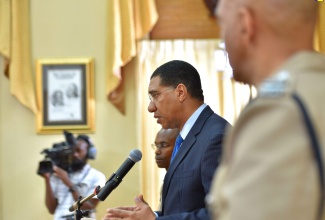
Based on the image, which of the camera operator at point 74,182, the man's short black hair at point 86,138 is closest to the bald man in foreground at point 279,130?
the camera operator at point 74,182

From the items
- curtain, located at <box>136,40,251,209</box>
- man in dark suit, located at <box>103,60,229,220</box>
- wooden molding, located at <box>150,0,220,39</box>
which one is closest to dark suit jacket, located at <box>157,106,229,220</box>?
man in dark suit, located at <box>103,60,229,220</box>

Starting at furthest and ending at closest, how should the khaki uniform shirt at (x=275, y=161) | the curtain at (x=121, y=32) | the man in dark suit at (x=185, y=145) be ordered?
the curtain at (x=121, y=32) → the man in dark suit at (x=185, y=145) → the khaki uniform shirt at (x=275, y=161)

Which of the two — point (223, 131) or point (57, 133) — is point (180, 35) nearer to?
point (57, 133)

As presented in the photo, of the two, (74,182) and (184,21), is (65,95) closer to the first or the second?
(74,182)

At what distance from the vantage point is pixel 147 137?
7.45m

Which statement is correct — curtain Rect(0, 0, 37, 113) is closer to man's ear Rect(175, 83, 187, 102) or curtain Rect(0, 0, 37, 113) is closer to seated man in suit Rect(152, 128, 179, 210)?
seated man in suit Rect(152, 128, 179, 210)

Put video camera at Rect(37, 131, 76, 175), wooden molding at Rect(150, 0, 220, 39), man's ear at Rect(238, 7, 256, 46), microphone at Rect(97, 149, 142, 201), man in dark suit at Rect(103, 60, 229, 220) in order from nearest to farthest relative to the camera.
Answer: man's ear at Rect(238, 7, 256, 46), man in dark suit at Rect(103, 60, 229, 220), microphone at Rect(97, 149, 142, 201), video camera at Rect(37, 131, 76, 175), wooden molding at Rect(150, 0, 220, 39)

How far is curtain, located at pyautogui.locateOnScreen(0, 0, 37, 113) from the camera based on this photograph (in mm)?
7523

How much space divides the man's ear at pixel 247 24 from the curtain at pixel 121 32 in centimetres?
610

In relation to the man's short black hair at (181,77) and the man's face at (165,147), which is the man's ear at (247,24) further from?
the man's face at (165,147)

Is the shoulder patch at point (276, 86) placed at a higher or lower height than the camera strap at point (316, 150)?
higher

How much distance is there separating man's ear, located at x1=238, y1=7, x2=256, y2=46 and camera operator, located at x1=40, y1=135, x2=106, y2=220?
5265 millimetres

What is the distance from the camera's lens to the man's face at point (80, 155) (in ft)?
22.2

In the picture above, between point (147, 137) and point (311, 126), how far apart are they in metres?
6.34
